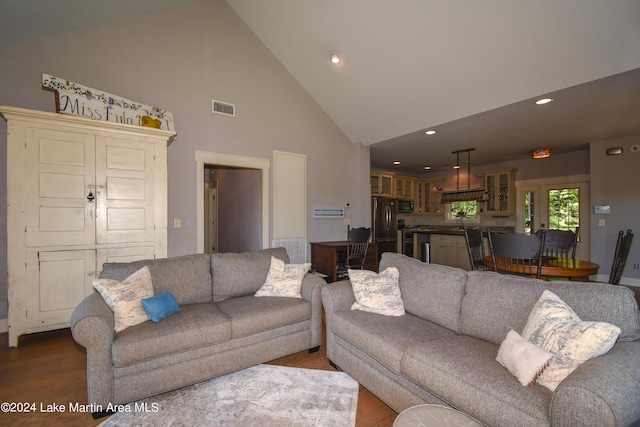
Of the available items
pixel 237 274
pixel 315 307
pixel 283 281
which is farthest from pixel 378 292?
pixel 237 274

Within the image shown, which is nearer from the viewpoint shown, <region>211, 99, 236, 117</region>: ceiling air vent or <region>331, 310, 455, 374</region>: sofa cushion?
<region>331, 310, 455, 374</region>: sofa cushion

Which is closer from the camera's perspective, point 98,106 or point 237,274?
point 237,274

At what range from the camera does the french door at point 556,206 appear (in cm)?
585

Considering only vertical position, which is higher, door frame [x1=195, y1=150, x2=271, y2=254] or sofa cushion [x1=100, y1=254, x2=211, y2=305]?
door frame [x1=195, y1=150, x2=271, y2=254]

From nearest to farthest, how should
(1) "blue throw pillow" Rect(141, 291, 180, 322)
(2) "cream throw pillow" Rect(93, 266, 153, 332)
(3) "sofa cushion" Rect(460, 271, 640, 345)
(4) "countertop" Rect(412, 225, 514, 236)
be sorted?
(3) "sofa cushion" Rect(460, 271, 640, 345)
(2) "cream throw pillow" Rect(93, 266, 153, 332)
(1) "blue throw pillow" Rect(141, 291, 180, 322)
(4) "countertop" Rect(412, 225, 514, 236)

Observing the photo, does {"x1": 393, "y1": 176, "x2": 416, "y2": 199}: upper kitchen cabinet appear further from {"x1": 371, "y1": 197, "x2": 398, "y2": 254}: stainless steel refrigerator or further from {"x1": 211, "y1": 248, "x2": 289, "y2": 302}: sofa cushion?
{"x1": 211, "y1": 248, "x2": 289, "y2": 302}: sofa cushion

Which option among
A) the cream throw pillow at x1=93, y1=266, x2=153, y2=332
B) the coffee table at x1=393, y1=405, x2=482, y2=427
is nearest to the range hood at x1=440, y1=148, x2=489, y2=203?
the coffee table at x1=393, y1=405, x2=482, y2=427

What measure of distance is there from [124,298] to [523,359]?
2.46 meters

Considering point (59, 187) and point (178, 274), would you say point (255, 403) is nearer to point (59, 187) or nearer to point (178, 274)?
point (178, 274)

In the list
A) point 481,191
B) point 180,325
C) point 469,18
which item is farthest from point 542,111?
point 180,325

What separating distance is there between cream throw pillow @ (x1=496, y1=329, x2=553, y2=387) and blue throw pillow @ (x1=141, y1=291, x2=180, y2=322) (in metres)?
2.21

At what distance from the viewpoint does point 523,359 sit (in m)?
1.33

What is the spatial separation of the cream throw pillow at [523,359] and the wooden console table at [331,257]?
9.95 feet

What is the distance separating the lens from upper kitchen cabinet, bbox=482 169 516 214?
686cm
